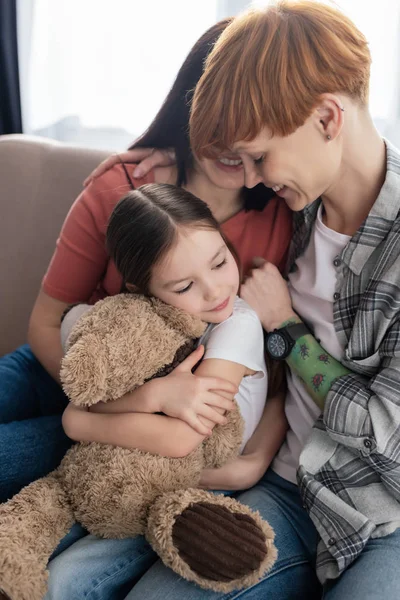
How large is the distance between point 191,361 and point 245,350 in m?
0.10

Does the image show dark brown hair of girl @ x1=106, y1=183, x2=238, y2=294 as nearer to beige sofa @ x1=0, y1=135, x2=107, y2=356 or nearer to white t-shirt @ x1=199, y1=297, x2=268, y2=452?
white t-shirt @ x1=199, y1=297, x2=268, y2=452

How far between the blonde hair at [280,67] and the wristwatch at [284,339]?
37cm

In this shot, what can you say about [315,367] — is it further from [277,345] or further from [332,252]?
[332,252]

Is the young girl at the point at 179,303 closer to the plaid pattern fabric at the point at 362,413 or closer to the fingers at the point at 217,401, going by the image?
the fingers at the point at 217,401

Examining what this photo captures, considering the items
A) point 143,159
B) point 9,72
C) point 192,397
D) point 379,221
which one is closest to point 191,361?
point 192,397

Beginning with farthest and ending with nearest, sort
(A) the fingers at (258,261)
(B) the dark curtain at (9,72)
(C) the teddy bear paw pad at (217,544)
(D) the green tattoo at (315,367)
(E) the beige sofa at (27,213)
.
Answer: (B) the dark curtain at (9,72) → (E) the beige sofa at (27,213) → (A) the fingers at (258,261) → (D) the green tattoo at (315,367) → (C) the teddy bear paw pad at (217,544)

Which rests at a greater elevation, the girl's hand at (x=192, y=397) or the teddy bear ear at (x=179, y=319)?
the teddy bear ear at (x=179, y=319)

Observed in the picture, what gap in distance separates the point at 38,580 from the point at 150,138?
0.89 m

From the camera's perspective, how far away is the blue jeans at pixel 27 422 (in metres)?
1.21

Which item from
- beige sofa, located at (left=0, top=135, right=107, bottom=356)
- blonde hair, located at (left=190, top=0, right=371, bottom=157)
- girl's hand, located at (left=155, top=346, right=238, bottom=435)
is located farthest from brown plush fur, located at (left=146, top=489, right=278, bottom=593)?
beige sofa, located at (left=0, top=135, right=107, bottom=356)

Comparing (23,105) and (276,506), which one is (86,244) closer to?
(276,506)

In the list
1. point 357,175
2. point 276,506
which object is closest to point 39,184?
point 357,175

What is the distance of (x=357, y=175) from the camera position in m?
1.10

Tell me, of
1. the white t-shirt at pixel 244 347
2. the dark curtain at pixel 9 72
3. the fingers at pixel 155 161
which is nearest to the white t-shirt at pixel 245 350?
the white t-shirt at pixel 244 347
